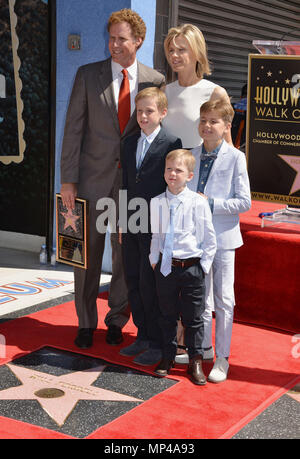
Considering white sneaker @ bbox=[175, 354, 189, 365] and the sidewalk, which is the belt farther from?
the sidewalk

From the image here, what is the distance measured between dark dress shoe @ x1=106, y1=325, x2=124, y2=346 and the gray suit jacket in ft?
2.89

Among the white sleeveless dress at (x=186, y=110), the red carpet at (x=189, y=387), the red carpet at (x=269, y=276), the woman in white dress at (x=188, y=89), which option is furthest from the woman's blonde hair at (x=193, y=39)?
the red carpet at (x=189, y=387)

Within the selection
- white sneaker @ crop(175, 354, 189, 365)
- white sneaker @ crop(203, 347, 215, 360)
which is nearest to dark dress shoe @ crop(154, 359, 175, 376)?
white sneaker @ crop(175, 354, 189, 365)

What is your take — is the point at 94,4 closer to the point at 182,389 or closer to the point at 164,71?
the point at 164,71

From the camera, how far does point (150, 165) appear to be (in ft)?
13.4

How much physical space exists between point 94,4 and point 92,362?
3.43 metres

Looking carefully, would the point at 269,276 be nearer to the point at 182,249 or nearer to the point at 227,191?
the point at 227,191

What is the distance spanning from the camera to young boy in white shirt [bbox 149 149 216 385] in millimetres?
→ 3846

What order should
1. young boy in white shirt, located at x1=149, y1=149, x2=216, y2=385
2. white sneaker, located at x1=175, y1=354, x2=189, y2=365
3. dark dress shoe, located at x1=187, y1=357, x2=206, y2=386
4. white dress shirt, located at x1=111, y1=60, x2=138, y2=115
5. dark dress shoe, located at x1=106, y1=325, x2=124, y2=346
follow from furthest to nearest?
dark dress shoe, located at x1=106, y1=325, x2=124, y2=346 < white dress shirt, located at x1=111, y1=60, x2=138, y2=115 < white sneaker, located at x1=175, y1=354, x2=189, y2=365 < dark dress shoe, located at x1=187, y1=357, x2=206, y2=386 < young boy in white shirt, located at x1=149, y1=149, x2=216, y2=385

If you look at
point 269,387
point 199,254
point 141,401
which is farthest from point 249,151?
point 141,401

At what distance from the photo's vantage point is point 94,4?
620cm

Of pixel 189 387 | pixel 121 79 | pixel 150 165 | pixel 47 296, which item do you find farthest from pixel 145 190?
pixel 47 296

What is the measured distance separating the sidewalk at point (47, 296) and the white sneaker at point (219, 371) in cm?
37

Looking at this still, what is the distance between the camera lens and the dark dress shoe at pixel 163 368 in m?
4.05
